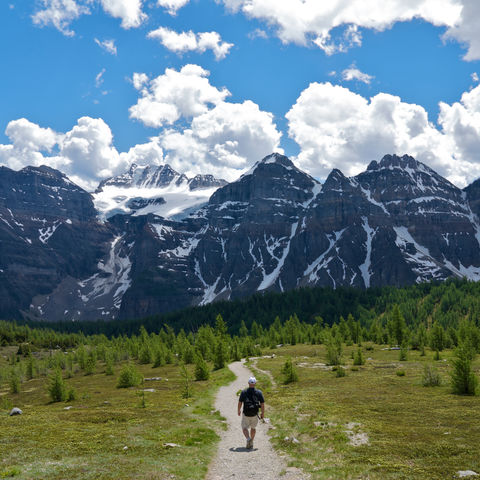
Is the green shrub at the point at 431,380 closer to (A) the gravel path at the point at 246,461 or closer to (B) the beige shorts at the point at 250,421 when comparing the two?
(A) the gravel path at the point at 246,461

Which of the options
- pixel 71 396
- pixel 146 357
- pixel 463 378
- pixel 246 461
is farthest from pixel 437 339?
pixel 246 461

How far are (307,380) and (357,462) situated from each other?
3468 cm

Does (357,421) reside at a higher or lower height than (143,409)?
higher

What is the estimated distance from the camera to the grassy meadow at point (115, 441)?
19.5 m

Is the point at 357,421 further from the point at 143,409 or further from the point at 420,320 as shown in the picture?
the point at 420,320

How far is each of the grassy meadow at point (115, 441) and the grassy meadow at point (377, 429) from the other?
509 cm

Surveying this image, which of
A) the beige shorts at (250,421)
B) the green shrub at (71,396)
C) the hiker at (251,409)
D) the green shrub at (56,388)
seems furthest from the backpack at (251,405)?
the green shrub at (56,388)

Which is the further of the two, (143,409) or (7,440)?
(143,409)

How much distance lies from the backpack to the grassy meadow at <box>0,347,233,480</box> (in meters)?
2.84

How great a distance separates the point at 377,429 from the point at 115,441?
49.9 ft

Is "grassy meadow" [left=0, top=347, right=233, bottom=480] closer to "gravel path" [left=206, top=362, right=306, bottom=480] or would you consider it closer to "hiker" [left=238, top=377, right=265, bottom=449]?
"gravel path" [left=206, top=362, right=306, bottom=480]

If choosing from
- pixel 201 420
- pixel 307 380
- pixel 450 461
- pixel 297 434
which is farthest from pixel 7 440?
pixel 307 380

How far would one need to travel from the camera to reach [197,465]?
2061cm

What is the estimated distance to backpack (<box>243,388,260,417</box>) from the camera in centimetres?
2342
